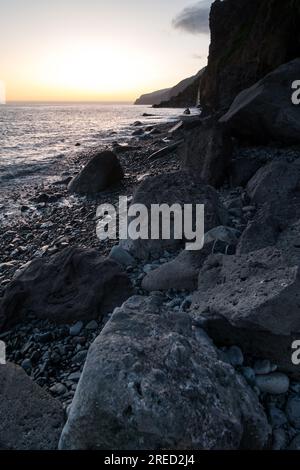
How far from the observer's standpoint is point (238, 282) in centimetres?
399

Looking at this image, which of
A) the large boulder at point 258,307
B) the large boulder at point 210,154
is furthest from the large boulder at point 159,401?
the large boulder at point 210,154

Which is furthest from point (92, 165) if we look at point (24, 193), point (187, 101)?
point (187, 101)

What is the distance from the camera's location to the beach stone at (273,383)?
3230mm

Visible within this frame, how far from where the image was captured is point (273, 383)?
3250mm

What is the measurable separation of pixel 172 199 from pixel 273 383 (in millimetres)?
3709

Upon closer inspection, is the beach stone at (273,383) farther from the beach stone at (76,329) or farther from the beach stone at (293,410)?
the beach stone at (76,329)

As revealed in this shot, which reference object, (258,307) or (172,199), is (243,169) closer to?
(172,199)

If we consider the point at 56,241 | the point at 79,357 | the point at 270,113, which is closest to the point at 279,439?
the point at 79,357

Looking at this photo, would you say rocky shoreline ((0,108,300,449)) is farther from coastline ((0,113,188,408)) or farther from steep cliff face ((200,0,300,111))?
steep cliff face ((200,0,300,111))

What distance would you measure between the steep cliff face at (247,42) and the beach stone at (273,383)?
49.6ft

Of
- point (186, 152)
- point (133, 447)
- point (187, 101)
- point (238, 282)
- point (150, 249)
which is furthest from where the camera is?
point (187, 101)

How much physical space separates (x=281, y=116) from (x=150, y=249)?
5438 mm
